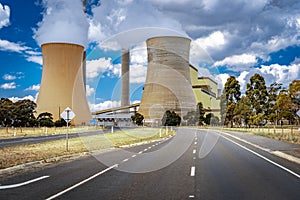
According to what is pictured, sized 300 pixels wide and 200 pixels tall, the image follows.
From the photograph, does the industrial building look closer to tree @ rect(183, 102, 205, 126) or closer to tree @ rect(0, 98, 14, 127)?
tree @ rect(183, 102, 205, 126)

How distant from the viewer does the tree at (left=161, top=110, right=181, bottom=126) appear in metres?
84.8

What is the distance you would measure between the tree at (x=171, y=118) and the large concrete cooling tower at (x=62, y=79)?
3298 cm

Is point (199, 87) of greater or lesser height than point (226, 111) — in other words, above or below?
above

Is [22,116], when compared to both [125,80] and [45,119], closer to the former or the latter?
[45,119]

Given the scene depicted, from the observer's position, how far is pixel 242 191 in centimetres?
733

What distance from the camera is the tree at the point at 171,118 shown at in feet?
278

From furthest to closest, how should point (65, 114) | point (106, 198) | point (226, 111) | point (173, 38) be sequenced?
point (226, 111)
point (173, 38)
point (65, 114)
point (106, 198)

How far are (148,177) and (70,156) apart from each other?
275 inches

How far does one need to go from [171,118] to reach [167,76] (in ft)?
69.2

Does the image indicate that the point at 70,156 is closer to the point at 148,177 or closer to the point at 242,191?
the point at 148,177

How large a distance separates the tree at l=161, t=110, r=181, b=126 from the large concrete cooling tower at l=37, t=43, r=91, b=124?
32982 millimetres

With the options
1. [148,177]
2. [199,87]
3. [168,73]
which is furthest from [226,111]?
[148,177]

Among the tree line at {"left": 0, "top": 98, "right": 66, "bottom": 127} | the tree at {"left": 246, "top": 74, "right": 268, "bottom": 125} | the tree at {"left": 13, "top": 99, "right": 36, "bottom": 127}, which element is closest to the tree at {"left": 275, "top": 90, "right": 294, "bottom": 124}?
the tree at {"left": 246, "top": 74, "right": 268, "bottom": 125}

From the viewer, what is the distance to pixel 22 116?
5881 centimetres
